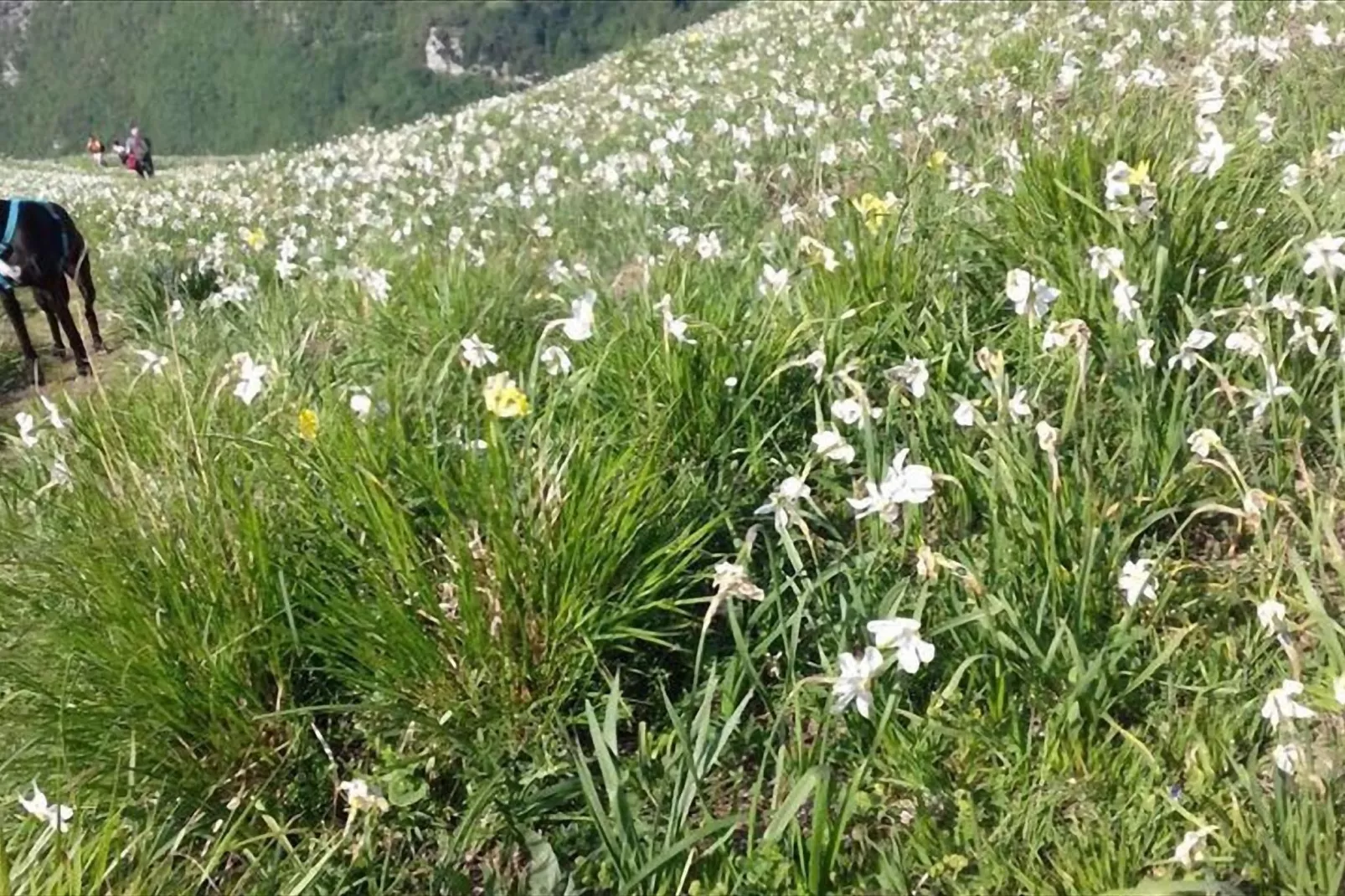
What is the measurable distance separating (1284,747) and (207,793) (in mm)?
2604

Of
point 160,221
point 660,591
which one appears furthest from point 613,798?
point 160,221

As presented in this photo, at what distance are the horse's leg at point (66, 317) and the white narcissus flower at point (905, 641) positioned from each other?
27.7 feet

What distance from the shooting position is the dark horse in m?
8.73

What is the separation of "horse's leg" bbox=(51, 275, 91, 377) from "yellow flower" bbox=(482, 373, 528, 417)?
724cm

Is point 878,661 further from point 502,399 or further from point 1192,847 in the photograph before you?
point 502,399

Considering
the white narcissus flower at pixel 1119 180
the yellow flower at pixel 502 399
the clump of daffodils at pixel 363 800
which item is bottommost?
the clump of daffodils at pixel 363 800

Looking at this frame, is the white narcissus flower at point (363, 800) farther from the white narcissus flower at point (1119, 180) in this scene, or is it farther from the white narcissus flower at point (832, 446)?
the white narcissus flower at point (1119, 180)

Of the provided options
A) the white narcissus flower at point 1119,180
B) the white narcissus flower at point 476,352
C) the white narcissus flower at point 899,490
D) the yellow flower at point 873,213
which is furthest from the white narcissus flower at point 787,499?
the yellow flower at point 873,213

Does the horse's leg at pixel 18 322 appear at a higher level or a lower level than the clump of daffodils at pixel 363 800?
higher

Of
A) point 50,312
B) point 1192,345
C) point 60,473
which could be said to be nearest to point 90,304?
point 50,312

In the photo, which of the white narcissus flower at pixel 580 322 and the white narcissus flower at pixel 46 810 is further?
the white narcissus flower at pixel 580 322

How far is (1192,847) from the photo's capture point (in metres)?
2.17

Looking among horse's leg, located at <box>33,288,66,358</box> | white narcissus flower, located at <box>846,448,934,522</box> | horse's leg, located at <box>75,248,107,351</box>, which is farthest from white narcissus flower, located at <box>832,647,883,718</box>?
horse's leg, located at <box>33,288,66,358</box>

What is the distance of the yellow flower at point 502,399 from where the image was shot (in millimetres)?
2947
